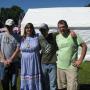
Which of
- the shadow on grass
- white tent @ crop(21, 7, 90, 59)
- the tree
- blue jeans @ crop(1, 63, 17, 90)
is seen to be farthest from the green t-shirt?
the tree

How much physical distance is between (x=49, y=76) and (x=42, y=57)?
463 mm

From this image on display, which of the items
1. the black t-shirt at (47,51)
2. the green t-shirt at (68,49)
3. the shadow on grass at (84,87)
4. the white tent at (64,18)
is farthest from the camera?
the white tent at (64,18)

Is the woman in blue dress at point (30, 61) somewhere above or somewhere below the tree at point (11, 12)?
below

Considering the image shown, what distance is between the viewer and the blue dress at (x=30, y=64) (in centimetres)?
884

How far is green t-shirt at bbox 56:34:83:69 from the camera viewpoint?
29.4 feet

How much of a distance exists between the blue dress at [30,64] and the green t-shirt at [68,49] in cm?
54

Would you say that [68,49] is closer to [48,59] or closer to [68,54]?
[68,54]

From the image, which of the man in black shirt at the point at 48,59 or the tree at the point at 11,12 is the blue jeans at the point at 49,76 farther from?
the tree at the point at 11,12

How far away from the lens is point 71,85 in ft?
29.6

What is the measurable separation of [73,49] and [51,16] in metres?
14.1

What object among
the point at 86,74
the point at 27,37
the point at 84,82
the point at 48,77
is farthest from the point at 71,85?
the point at 86,74

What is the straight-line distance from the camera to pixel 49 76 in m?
9.42

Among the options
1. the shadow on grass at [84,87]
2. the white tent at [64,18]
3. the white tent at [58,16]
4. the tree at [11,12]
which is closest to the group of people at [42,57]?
the shadow on grass at [84,87]

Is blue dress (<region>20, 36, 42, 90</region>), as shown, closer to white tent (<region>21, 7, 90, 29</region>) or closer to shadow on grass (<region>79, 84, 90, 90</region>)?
shadow on grass (<region>79, 84, 90, 90</region>)
